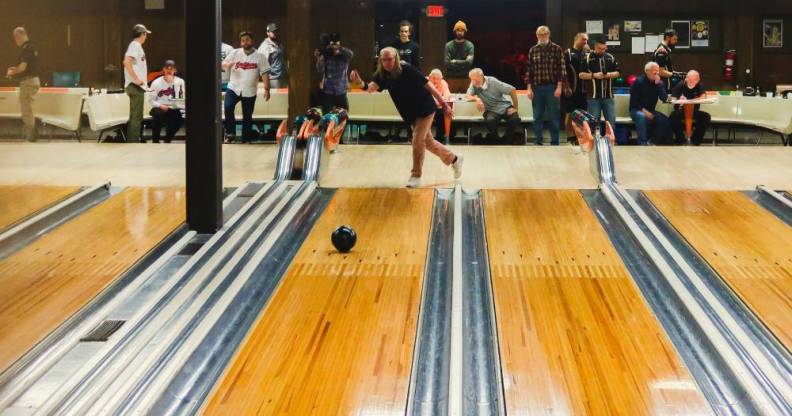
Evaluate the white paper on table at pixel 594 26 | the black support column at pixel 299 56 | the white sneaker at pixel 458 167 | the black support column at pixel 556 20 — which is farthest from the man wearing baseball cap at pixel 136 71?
the white paper on table at pixel 594 26

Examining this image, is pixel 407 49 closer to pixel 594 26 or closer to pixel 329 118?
pixel 329 118

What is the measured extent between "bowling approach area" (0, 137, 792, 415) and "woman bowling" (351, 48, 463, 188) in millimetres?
320

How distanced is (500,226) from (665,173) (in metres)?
2.80

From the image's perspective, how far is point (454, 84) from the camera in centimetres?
1520

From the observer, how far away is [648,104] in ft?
38.6

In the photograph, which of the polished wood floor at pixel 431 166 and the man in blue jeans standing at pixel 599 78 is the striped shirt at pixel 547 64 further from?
the polished wood floor at pixel 431 166

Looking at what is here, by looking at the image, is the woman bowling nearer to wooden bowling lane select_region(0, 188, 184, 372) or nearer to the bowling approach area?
the bowling approach area

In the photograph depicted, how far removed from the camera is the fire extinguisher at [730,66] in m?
15.4

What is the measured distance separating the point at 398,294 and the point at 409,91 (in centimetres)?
335

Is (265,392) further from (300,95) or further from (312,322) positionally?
(300,95)

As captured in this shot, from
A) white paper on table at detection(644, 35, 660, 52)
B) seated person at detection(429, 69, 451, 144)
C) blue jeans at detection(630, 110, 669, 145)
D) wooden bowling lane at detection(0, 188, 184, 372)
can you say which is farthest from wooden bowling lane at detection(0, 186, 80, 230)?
white paper on table at detection(644, 35, 660, 52)

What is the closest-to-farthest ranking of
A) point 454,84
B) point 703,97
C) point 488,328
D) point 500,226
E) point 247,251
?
1. point 488,328
2. point 247,251
3. point 500,226
4. point 703,97
5. point 454,84

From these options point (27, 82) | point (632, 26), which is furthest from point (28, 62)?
point (632, 26)

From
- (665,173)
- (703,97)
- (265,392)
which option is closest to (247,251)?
(265,392)
